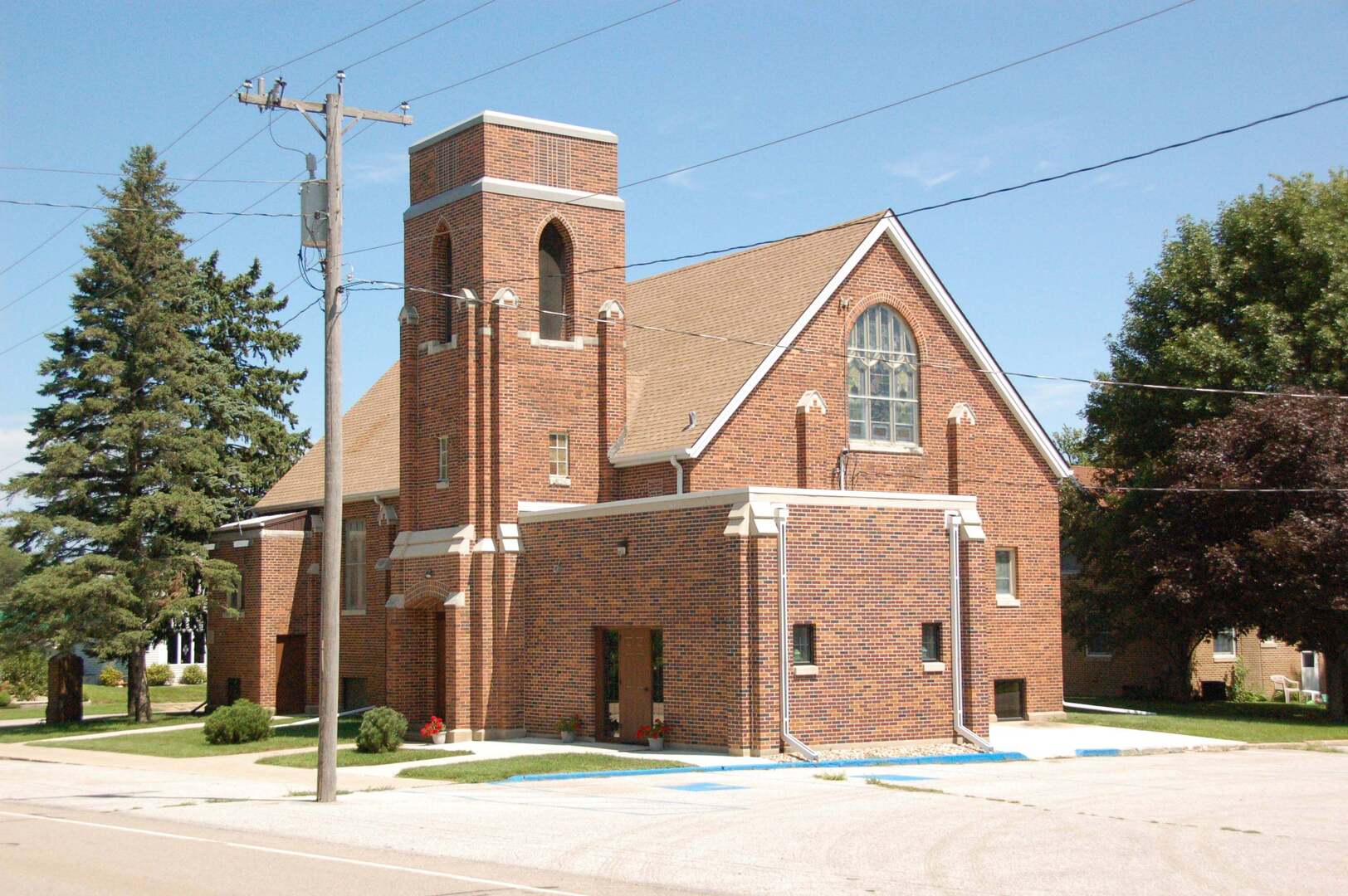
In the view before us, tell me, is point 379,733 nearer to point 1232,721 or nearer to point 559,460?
point 559,460

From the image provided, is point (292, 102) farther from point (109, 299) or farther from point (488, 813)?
point (109, 299)

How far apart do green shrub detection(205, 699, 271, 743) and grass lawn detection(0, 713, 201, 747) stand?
759 centimetres

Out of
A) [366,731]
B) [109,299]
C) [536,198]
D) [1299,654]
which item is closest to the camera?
[366,731]

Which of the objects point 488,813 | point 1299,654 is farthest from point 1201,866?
point 1299,654

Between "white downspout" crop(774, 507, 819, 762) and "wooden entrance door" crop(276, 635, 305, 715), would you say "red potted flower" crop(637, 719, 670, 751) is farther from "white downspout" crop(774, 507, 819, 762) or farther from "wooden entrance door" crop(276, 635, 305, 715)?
"wooden entrance door" crop(276, 635, 305, 715)

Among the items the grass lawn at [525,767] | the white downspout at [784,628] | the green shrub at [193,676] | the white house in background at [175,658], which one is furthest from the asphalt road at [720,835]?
the white house in background at [175,658]

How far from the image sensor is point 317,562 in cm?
3953

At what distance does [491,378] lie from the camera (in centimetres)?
2944

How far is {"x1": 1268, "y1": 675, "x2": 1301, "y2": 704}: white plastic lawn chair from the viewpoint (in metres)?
48.0

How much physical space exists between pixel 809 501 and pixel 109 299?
72.6 ft

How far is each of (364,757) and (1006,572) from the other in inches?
613

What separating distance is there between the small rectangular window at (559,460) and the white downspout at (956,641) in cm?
807

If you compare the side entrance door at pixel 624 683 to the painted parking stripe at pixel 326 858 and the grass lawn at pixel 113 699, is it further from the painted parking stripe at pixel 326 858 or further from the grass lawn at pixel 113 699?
the grass lawn at pixel 113 699

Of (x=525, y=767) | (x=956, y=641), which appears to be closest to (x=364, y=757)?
(x=525, y=767)
